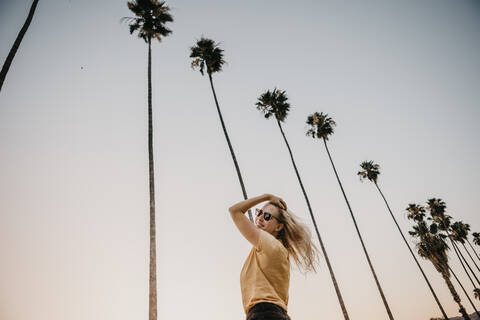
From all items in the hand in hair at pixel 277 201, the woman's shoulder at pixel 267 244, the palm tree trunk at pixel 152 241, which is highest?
the palm tree trunk at pixel 152 241

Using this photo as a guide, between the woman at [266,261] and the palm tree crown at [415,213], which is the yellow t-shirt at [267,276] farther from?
the palm tree crown at [415,213]

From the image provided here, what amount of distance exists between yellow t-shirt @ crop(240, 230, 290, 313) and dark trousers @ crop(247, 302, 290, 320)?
65mm

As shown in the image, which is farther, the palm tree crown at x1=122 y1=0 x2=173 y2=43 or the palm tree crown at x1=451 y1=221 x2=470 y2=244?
the palm tree crown at x1=451 y1=221 x2=470 y2=244

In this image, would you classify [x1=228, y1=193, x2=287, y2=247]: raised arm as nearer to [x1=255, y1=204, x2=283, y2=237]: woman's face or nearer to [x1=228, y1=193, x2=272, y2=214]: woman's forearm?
[x1=228, y1=193, x2=272, y2=214]: woman's forearm

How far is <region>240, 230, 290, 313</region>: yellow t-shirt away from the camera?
200 centimetres

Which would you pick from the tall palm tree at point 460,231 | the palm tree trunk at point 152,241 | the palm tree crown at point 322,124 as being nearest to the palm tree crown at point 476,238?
the tall palm tree at point 460,231

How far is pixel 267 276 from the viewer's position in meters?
2.09

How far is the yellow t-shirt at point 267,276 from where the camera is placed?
78.6 inches

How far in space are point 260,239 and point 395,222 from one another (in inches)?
1547

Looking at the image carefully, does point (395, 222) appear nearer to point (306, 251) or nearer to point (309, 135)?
point (309, 135)

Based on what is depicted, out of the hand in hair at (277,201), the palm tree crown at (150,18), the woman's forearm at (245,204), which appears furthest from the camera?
the palm tree crown at (150,18)

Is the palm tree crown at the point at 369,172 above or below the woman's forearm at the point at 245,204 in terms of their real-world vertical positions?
above

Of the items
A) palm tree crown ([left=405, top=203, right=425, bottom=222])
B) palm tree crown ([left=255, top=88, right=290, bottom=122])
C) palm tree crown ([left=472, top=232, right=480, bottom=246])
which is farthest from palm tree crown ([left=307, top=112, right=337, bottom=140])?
palm tree crown ([left=472, top=232, right=480, bottom=246])

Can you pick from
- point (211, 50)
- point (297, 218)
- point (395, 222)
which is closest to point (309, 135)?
point (211, 50)
